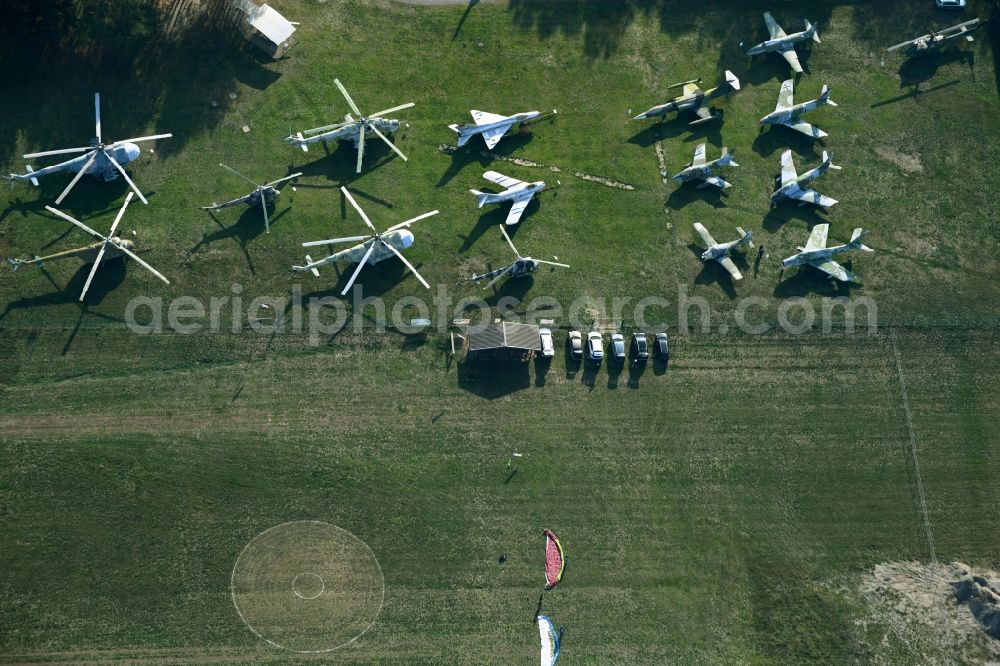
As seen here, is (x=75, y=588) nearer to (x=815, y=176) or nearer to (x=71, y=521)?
(x=71, y=521)

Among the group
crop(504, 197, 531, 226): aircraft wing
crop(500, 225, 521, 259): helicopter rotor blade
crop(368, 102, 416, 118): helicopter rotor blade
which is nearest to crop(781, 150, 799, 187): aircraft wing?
crop(504, 197, 531, 226): aircraft wing

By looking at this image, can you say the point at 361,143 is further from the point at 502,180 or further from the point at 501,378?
the point at 501,378

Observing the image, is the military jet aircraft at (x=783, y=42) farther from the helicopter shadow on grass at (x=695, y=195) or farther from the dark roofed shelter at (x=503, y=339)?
the dark roofed shelter at (x=503, y=339)

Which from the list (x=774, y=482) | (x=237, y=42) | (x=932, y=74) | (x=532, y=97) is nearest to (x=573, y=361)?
(x=774, y=482)

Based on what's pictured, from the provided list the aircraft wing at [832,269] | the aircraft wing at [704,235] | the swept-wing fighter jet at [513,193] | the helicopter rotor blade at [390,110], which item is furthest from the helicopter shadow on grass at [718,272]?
the helicopter rotor blade at [390,110]

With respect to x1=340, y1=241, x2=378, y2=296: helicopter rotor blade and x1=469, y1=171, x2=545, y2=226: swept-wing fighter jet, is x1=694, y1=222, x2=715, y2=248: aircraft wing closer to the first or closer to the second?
x1=469, y1=171, x2=545, y2=226: swept-wing fighter jet
